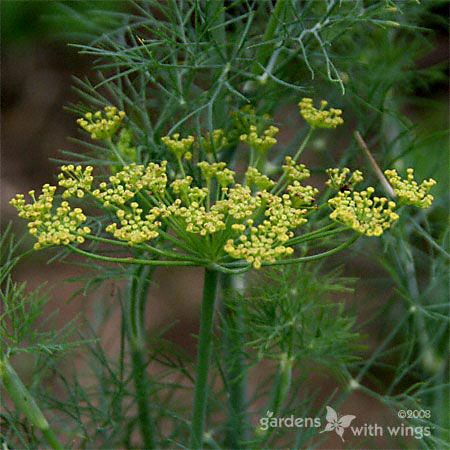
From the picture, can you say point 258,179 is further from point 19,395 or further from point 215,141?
point 19,395

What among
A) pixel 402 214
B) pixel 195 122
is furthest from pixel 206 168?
pixel 402 214

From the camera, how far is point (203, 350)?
31.0 inches

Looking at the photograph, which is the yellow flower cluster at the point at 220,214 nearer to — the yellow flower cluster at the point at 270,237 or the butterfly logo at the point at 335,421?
the yellow flower cluster at the point at 270,237

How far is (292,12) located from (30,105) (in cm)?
167

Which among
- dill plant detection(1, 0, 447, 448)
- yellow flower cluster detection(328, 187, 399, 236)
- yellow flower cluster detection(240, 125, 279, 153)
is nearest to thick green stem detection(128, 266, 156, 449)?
dill plant detection(1, 0, 447, 448)

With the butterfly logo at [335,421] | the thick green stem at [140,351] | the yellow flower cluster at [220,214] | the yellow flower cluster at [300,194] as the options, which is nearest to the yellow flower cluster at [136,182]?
the yellow flower cluster at [220,214]

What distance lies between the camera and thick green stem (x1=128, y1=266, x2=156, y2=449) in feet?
3.15

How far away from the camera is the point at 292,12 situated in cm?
93

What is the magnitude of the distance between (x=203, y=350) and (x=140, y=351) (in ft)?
0.79

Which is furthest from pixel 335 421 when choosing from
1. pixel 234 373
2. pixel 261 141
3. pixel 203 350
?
pixel 261 141

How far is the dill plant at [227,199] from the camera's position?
2.29ft

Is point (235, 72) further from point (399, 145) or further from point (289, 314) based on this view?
point (399, 145)

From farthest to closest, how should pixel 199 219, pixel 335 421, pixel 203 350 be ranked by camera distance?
pixel 335 421 < pixel 203 350 < pixel 199 219

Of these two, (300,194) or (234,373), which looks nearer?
(300,194)
